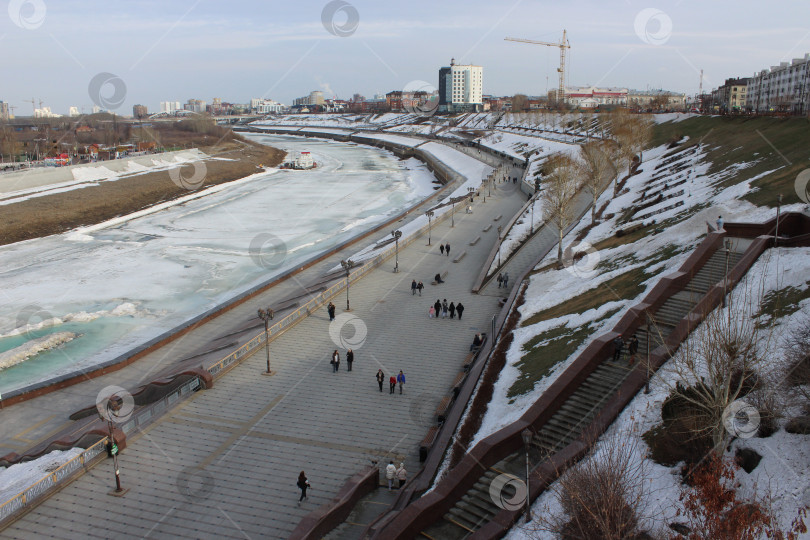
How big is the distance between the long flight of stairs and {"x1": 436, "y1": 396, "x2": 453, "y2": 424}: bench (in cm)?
255

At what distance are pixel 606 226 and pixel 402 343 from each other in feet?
40.9

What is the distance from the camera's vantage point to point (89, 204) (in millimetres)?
42500

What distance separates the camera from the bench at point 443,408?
12195mm

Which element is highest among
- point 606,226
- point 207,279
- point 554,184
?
point 554,184

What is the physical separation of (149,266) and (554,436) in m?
22.1

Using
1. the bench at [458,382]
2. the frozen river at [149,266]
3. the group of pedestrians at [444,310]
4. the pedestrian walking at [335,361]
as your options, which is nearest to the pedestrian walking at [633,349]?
the bench at [458,382]

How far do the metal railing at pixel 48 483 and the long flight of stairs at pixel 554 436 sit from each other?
614cm

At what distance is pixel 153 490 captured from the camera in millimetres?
10031

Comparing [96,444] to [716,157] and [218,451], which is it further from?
[716,157]

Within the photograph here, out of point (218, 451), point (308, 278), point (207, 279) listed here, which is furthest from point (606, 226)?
point (218, 451)

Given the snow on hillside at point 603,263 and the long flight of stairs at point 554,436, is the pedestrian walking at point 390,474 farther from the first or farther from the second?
the snow on hillside at point 603,263

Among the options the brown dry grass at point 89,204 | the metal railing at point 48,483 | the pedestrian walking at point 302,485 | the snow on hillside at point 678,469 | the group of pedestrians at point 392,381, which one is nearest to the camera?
the snow on hillside at point 678,469

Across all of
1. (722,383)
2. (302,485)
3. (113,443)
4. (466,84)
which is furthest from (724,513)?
(466,84)

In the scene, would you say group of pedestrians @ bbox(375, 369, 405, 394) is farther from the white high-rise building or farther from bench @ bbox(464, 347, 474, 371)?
the white high-rise building
